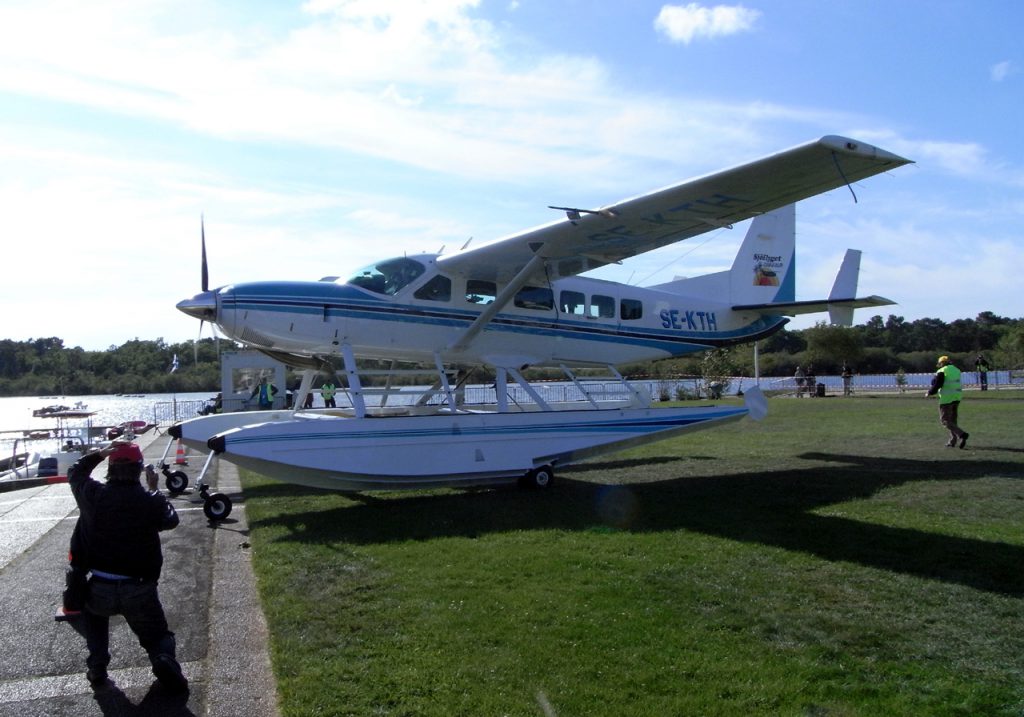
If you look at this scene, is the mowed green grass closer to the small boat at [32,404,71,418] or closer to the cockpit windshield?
the cockpit windshield

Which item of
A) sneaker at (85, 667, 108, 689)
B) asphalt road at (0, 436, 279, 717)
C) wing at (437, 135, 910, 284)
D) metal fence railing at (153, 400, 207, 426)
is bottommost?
asphalt road at (0, 436, 279, 717)

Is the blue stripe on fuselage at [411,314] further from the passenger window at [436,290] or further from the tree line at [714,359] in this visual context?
the tree line at [714,359]

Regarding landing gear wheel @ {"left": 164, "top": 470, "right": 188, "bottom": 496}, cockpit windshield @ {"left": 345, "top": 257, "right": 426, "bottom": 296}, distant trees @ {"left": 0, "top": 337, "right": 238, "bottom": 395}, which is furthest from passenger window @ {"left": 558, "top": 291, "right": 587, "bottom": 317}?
distant trees @ {"left": 0, "top": 337, "right": 238, "bottom": 395}

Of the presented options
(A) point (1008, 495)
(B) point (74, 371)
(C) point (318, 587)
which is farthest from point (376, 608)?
(B) point (74, 371)

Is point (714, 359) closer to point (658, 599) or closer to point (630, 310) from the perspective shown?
point (630, 310)

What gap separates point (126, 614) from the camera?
Answer: 450cm

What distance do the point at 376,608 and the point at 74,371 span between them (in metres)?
69.2

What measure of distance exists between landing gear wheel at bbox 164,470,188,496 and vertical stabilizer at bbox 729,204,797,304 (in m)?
10.8

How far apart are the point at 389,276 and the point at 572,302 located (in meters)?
3.39

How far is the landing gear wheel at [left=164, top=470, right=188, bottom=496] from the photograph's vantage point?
1181cm

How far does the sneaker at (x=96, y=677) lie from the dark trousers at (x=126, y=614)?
22 mm

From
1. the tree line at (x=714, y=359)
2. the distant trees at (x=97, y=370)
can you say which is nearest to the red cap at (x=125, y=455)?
the tree line at (x=714, y=359)

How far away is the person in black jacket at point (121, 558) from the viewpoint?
14.8ft

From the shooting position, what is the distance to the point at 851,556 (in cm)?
672
